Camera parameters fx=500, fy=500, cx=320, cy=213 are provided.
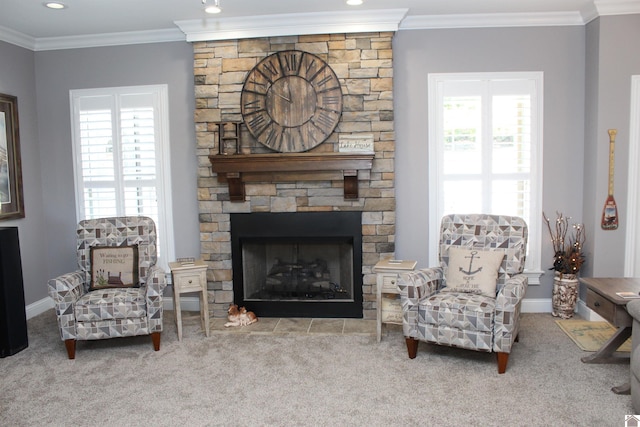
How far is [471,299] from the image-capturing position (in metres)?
3.52

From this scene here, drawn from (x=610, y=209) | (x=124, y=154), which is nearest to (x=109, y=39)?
(x=124, y=154)

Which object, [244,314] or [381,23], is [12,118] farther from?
[381,23]

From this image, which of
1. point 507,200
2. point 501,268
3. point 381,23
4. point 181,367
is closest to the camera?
point 181,367

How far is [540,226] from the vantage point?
14.9ft

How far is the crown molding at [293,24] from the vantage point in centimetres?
425

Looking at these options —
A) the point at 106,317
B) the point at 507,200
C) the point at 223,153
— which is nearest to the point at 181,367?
the point at 106,317

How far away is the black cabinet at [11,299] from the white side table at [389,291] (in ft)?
9.20

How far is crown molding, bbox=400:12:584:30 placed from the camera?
14.2 ft

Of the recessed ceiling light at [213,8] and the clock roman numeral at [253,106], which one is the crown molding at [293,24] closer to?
the recessed ceiling light at [213,8]

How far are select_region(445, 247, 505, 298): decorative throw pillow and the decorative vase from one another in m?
0.99

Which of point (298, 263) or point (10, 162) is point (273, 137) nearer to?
point (298, 263)

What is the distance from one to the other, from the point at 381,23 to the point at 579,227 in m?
2.51

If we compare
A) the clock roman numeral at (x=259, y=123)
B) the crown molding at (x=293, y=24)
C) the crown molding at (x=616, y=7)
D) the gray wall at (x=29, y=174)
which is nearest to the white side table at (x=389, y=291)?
the clock roman numeral at (x=259, y=123)

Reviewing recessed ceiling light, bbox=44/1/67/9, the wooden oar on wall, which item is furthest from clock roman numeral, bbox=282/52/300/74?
the wooden oar on wall
